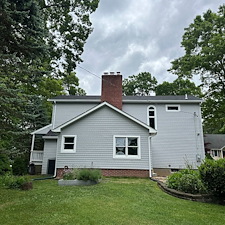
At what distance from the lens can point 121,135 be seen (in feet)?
39.4

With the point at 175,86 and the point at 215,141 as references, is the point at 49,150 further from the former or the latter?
the point at 215,141

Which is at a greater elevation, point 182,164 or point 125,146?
point 125,146

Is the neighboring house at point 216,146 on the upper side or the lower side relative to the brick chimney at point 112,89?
lower

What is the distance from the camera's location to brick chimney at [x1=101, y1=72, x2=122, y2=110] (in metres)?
15.1

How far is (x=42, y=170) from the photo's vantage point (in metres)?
13.9

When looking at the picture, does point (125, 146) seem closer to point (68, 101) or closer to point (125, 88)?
point (68, 101)

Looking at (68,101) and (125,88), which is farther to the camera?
(125,88)

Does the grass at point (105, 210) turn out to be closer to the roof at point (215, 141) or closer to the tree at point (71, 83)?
Answer: the tree at point (71, 83)

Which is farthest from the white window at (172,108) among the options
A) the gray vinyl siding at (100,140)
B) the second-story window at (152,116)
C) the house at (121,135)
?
the gray vinyl siding at (100,140)

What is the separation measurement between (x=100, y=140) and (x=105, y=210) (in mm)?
7219

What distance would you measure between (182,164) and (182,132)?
2.42 meters

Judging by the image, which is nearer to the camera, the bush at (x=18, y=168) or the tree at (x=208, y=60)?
the bush at (x=18, y=168)

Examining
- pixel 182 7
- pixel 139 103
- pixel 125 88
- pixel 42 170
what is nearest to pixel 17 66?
pixel 42 170

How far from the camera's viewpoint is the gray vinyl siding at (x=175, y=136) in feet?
47.1
